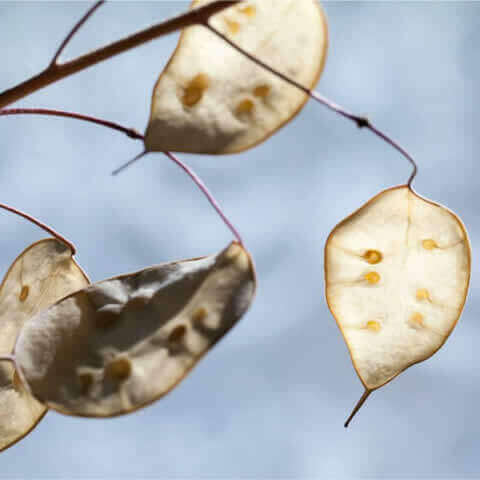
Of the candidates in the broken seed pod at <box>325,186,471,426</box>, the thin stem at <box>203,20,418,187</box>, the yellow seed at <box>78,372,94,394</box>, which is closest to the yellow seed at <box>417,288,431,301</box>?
the broken seed pod at <box>325,186,471,426</box>

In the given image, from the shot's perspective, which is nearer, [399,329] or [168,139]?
[168,139]

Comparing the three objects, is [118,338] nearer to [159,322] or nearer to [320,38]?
[159,322]

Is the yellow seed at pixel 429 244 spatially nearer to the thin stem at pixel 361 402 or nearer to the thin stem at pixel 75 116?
the thin stem at pixel 361 402

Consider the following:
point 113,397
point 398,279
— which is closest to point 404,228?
point 398,279

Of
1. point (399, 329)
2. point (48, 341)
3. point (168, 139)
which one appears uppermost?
point (168, 139)

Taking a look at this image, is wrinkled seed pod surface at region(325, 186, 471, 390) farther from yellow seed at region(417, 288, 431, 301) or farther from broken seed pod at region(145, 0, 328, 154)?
broken seed pod at region(145, 0, 328, 154)

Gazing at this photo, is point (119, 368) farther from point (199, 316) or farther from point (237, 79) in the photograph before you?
point (237, 79)

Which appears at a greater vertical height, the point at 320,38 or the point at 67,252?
the point at 320,38
